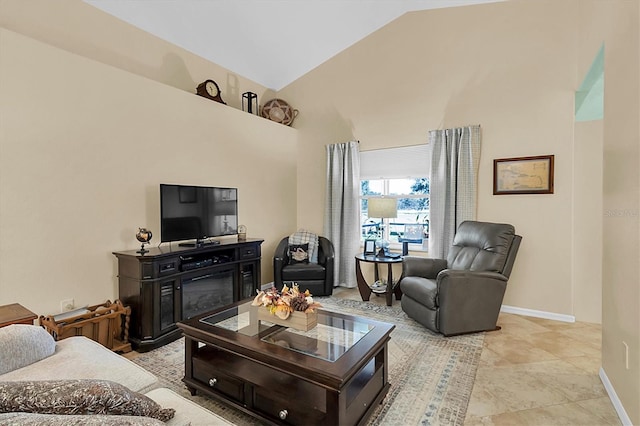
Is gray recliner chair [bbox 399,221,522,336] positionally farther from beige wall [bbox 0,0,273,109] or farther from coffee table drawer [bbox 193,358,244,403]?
beige wall [bbox 0,0,273,109]

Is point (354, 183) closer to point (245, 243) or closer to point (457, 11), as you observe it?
point (245, 243)

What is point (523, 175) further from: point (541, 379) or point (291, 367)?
point (291, 367)

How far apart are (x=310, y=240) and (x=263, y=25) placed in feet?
9.87

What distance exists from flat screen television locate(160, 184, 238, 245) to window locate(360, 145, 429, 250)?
1863 mm

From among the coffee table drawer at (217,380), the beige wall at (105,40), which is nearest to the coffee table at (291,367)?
the coffee table drawer at (217,380)

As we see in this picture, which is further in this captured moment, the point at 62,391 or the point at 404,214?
the point at 404,214

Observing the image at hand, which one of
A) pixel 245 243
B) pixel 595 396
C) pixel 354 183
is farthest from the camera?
pixel 354 183

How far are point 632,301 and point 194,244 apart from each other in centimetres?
364

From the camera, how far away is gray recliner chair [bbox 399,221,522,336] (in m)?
3.13

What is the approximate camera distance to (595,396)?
220 centimetres

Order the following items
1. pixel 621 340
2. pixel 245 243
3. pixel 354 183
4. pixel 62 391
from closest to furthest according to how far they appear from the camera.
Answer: pixel 62 391
pixel 621 340
pixel 245 243
pixel 354 183

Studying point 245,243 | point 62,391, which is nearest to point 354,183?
point 245,243

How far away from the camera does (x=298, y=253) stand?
477 centimetres

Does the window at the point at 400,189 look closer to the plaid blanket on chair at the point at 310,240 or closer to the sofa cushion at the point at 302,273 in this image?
the plaid blanket on chair at the point at 310,240
